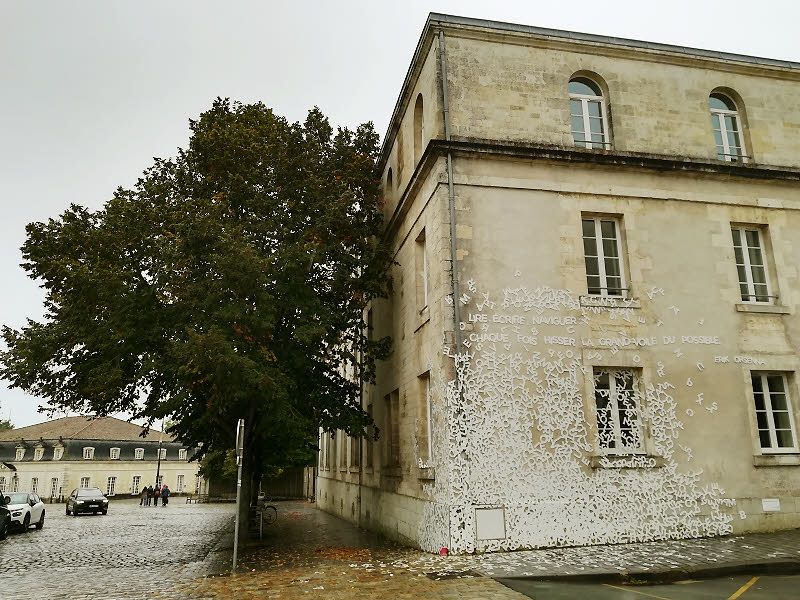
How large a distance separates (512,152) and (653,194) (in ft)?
10.6

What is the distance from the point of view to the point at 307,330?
13.7m

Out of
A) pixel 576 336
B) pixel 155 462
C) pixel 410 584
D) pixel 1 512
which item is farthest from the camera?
pixel 155 462

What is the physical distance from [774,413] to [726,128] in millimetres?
6567

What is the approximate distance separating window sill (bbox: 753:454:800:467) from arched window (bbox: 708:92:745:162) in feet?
21.6

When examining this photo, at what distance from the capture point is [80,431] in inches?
2355

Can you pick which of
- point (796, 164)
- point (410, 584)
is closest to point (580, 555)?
point (410, 584)

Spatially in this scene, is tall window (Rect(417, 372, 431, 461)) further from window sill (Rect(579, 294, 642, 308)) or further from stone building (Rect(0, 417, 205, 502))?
stone building (Rect(0, 417, 205, 502))

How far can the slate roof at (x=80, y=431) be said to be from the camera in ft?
196

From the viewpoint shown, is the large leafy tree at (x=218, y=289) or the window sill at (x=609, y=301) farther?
the large leafy tree at (x=218, y=289)

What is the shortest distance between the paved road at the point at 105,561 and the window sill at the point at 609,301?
8.48 metres

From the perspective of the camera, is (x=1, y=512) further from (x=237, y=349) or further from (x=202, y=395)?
(x=237, y=349)

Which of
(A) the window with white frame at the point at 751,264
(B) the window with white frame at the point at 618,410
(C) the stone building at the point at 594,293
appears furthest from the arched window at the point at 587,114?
(B) the window with white frame at the point at 618,410

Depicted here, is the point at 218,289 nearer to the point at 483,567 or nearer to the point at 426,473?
the point at 426,473

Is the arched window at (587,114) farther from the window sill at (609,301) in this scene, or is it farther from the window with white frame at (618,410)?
the window with white frame at (618,410)
